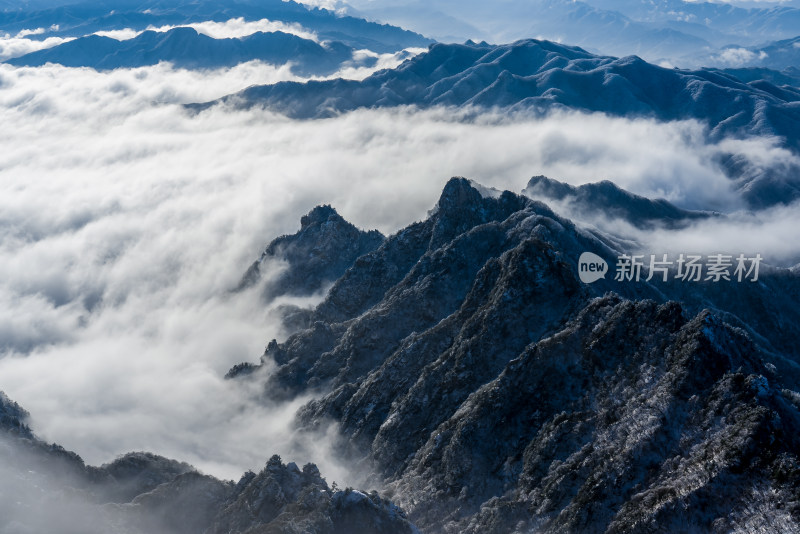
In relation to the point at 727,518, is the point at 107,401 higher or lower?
lower

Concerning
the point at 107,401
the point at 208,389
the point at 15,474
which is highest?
the point at 15,474

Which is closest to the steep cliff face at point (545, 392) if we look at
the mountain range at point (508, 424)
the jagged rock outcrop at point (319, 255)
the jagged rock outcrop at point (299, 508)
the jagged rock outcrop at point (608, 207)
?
the mountain range at point (508, 424)

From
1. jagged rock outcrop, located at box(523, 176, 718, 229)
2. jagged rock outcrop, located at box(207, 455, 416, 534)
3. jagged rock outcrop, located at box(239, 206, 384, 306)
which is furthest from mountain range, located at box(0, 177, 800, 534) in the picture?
jagged rock outcrop, located at box(523, 176, 718, 229)

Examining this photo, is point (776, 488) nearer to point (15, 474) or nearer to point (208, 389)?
point (15, 474)

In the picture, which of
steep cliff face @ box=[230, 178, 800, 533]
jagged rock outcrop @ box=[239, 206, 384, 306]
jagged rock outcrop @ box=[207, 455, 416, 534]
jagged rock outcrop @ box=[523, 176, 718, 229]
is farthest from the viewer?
jagged rock outcrop @ box=[523, 176, 718, 229]

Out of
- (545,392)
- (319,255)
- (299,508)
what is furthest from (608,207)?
(299,508)

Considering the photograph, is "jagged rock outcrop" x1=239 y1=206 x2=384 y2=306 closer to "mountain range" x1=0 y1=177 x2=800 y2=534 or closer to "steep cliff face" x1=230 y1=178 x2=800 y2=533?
"steep cliff face" x1=230 y1=178 x2=800 y2=533

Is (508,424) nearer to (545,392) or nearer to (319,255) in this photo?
(545,392)

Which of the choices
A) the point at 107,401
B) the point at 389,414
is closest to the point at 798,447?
the point at 389,414

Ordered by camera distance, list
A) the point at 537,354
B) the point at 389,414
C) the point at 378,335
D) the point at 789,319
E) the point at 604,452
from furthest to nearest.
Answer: the point at 789,319 → the point at 378,335 → the point at 389,414 → the point at 537,354 → the point at 604,452
